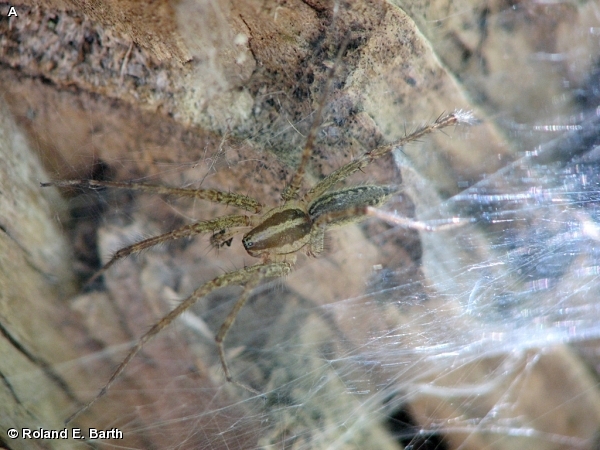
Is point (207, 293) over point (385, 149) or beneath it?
beneath

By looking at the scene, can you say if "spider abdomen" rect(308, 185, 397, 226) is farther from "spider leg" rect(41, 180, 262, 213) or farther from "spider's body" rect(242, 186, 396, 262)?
"spider leg" rect(41, 180, 262, 213)

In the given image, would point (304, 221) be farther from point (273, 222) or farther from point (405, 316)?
point (405, 316)

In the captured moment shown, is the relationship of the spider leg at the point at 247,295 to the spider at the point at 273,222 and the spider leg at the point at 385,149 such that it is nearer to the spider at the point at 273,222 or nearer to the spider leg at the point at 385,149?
the spider at the point at 273,222

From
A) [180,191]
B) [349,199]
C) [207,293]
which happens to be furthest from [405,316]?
[180,191]

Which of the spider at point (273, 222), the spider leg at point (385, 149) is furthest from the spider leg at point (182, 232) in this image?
the spider leg at point (385, 149)

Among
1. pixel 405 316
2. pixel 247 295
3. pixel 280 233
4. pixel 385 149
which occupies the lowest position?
pixel 405 316

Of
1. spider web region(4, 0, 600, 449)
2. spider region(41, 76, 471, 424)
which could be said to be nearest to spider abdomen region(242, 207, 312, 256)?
spider region(41, 76, 471, 424)

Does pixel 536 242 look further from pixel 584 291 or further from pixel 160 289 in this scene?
pixel 160 289
